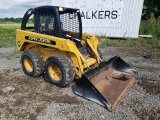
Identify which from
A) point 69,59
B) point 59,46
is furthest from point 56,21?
point 69,59

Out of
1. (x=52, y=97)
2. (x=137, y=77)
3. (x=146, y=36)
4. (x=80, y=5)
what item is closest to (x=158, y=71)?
(x=137, y=77)

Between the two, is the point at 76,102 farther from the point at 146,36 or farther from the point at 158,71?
the point at 146,36

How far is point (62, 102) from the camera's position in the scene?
3.63 m

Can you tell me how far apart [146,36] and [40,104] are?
8064 millimetres

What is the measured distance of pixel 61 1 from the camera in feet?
38.0

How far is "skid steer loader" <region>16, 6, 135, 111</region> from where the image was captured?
12.3ft

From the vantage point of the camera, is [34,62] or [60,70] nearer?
[60,70]

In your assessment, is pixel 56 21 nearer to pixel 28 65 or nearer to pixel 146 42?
pixel 28 65

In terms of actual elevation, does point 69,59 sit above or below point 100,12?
below

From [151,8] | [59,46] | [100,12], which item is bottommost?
[59,46]

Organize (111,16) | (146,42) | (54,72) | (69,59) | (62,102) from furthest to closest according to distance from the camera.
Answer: (111,16)
(146,42)
(54,72)
(69,59)
(62,102)

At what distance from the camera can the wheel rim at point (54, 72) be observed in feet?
14.0

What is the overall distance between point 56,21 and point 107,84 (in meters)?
1.92

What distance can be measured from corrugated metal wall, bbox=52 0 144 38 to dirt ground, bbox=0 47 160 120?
17.4 feet
